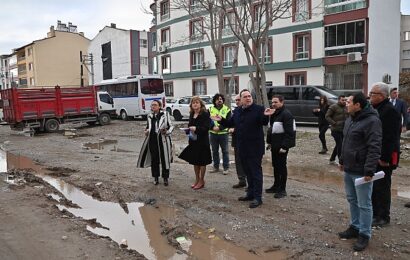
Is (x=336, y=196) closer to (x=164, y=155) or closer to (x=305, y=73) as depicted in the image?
A: (x=164, y=155)

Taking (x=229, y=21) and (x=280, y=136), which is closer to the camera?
(x=280, y=136)

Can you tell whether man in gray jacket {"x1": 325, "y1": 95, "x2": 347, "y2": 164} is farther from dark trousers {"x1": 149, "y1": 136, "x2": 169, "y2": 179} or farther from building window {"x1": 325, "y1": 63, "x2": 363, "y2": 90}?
building window {"x1": 325, "y1": 63, "x2": 363, "y2": 90}

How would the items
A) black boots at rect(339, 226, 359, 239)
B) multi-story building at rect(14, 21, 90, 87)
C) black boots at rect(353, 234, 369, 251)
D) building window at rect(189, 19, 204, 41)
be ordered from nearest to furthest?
1. black boots at rect(353, 234, 369, 251)
2. black boots at rect(339, 226, 359, 239)
3. building window at rect(189, 19, 204, 41)
4. multi-story building at rect(14, 21, 90, 87)

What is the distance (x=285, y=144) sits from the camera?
6.62 meters

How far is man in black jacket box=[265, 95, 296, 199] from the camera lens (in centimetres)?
665

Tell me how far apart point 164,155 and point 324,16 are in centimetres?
2375

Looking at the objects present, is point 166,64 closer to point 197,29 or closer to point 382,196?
point 197,29

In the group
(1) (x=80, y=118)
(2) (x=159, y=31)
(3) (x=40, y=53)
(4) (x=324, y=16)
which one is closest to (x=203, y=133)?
(1) (x=80, y=118)

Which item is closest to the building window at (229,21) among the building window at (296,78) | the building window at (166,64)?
the building window at (296,78)

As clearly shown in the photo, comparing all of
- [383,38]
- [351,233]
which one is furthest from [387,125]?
[383,38]

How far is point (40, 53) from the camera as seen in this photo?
225ft

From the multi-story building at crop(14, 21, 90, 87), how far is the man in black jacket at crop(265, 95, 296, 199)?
6572cm

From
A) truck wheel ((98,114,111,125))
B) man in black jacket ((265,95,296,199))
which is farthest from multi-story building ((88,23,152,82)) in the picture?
man in black jacket ((265,95,296,199))

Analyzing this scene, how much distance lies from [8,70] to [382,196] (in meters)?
95.1
